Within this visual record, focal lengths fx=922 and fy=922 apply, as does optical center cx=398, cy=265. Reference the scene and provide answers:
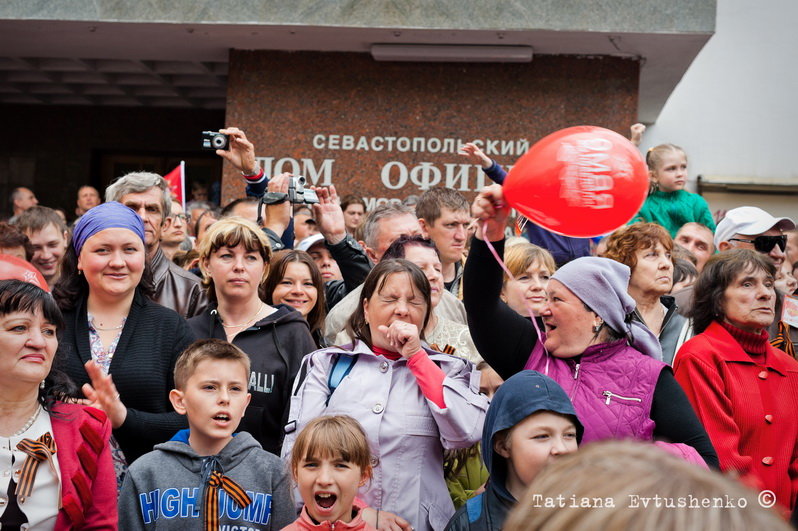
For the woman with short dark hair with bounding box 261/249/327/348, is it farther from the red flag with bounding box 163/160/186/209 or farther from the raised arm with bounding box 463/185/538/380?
the red flag with bounding box 163/160/186/209

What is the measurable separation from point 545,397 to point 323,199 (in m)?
2.78

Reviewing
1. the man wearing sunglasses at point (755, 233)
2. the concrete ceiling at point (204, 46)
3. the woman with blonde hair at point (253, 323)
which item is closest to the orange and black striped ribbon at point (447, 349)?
the woman with blonde hair at point (253, 323)

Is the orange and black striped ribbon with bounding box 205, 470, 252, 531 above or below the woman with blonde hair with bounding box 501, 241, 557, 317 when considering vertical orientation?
below

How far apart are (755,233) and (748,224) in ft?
0.30

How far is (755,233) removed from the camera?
Answer: 21.0 ft

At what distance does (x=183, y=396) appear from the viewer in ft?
12.6

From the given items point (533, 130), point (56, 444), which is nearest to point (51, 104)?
point (533, 130)

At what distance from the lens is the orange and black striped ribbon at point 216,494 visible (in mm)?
3547

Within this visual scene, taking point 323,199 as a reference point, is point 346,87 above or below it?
above

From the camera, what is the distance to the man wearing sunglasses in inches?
249

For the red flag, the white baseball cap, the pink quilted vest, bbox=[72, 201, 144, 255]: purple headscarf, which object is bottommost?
the pink quilted vest

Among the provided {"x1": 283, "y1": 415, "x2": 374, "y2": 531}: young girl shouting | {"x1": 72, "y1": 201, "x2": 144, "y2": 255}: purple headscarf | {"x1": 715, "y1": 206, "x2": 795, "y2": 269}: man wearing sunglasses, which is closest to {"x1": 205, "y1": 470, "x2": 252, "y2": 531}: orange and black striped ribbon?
{"x1": 283, "y1": 415, "x2": 374, "y2": 531}: young girl shouting

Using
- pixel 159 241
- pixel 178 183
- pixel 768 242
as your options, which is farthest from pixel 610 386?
pixel 178 183

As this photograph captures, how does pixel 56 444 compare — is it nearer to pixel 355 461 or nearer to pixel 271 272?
pixel 355 461
